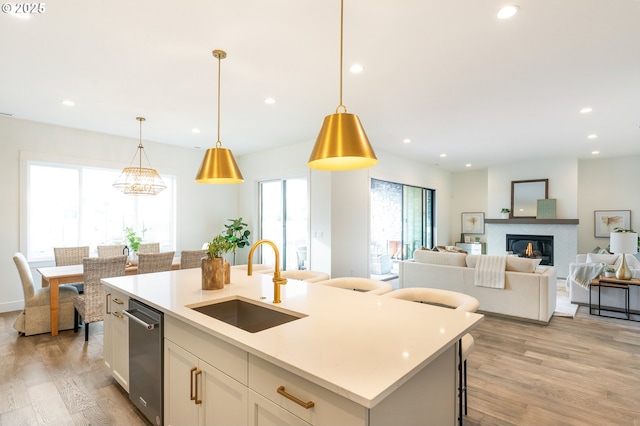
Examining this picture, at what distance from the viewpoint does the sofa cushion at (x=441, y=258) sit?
4.86 metres

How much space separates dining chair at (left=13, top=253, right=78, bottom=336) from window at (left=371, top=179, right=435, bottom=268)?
199 inches

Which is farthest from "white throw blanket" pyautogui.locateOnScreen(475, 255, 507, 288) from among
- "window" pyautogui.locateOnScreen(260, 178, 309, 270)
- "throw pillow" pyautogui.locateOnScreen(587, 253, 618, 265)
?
"window" pyautogui.locateOnScreen(260, 178, 309, 270)

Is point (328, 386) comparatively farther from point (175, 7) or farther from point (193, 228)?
point (193, 228)

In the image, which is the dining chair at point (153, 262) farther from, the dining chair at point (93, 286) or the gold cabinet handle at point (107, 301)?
the gold cabinet handle at point (107, 301)

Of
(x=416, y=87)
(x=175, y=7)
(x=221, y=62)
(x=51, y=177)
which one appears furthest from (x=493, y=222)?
(x=51, y=177)

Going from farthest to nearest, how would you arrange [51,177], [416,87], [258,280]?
[51,177], [416,87], [258,280]

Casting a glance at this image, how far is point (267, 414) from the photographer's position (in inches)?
48.8

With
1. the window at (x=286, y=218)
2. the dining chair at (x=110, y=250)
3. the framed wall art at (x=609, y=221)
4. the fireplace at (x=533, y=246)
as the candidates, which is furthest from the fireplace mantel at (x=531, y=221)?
the dining chair at (x=110, y=250)

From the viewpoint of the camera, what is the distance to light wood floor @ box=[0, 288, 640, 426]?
7.47ft

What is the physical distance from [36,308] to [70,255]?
105cm

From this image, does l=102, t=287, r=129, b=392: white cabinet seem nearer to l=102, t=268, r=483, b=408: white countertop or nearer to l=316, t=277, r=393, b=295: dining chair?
l=102, t=268, r=483, b=408: white countertop

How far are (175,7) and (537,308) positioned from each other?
4921 mm

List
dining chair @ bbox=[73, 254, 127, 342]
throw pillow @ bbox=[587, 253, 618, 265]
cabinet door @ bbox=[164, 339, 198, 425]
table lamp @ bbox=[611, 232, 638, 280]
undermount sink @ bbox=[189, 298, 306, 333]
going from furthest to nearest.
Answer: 1. throw pillow @ bbox=[587, 253, 618, 265]
2. table lamp @ bbox=[611, 232, 638, 280]
3. dining chair @ bbox=[73, 254, 127, 342]
4. undermount sink @ bbox=[189, 298, 306, 333]
5. cabinet door @ bbox=[164, 339, 198, 425]

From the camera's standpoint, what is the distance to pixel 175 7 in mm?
2219
